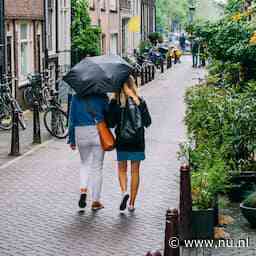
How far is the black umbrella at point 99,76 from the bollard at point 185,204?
2063 millimetres

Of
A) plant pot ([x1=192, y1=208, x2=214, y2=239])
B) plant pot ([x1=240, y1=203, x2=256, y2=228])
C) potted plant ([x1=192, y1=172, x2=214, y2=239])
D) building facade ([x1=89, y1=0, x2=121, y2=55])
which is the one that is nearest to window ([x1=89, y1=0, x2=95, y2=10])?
building facade ([x1=89, y1=0, x2=121, y2=55])

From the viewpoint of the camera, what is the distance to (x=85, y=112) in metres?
10.8

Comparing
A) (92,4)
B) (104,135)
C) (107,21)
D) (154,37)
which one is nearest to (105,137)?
(104,135)

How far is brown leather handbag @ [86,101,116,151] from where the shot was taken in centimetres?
1059

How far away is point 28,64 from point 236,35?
10920 mm

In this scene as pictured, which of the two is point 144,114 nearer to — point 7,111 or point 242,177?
point 242,177

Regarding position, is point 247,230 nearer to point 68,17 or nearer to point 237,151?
point 237,151

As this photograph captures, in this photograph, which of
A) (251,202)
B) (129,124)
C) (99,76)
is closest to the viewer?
(251,202)

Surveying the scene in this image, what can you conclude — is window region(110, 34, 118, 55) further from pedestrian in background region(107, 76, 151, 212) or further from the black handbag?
the black handbag

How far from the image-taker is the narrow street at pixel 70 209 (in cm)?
914

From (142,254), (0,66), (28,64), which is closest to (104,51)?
(28,64)

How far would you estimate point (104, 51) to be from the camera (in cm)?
4475

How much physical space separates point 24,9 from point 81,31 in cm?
923

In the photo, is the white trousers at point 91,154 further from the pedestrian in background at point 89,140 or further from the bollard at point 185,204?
the bollard at point 185,204
